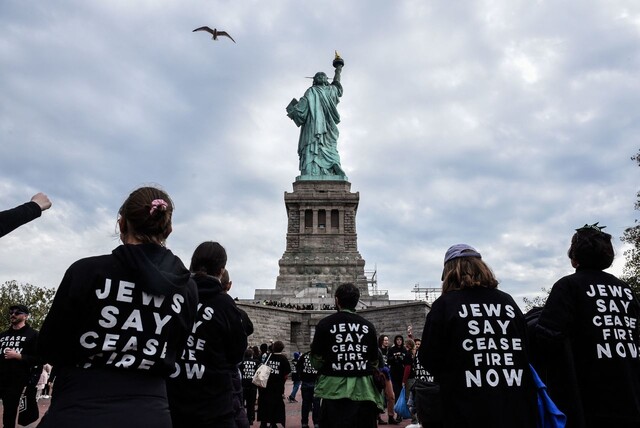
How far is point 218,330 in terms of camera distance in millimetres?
4105

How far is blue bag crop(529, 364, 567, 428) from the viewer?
11.8 feet

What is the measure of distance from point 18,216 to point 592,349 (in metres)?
3.81

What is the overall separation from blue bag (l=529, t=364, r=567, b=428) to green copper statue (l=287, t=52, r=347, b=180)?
3930cm

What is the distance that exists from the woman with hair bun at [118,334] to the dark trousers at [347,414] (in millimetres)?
2862

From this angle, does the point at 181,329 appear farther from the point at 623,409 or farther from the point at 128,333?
the point at 623,409

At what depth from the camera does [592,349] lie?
3.93m

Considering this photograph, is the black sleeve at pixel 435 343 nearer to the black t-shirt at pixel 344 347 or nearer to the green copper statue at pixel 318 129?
the black t-shirt at pixel 344 347

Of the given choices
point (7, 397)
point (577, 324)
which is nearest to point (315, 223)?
point (7, 397)

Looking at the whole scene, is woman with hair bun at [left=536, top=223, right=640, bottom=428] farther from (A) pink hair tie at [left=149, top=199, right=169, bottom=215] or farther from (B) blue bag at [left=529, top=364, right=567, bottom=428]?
(A) pink hair tie at [left=149, top=199, right=169, bottom=215]

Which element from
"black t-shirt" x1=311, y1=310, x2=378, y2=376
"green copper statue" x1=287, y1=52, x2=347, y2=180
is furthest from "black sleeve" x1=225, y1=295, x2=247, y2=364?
"green copper statue" x1=287, y1=52, x2=347, y2=180

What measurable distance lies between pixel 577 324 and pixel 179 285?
2794 millimetres

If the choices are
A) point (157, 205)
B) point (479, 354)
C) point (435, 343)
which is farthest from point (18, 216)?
point (479, 354)

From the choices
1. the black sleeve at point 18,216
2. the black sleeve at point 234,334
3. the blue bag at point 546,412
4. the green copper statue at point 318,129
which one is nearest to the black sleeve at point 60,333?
the black sleeve at point 18,216

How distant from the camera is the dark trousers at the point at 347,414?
532cm
